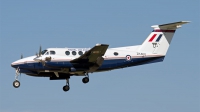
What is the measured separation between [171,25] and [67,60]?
10.0 m

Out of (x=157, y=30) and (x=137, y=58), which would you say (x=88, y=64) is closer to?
(x=137, y=58)

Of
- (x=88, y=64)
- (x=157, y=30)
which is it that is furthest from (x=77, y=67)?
(x=157, y=30)

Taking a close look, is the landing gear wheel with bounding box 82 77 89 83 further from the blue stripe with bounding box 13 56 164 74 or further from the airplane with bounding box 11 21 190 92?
the blue stripe with bounding box 13 56 164 74

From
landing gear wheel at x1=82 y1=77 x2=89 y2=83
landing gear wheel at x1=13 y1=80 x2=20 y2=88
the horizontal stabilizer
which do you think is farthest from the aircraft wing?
the horizontal stabilizer

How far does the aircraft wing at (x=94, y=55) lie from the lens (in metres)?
38.6

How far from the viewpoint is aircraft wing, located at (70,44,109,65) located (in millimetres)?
38562

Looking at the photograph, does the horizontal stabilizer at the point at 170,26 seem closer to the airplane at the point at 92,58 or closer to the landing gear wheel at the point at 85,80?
the airplane at the point at 92,58

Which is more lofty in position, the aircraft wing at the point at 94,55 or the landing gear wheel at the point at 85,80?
the aircraft wing at the point at 94,55

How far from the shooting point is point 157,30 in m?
44.0

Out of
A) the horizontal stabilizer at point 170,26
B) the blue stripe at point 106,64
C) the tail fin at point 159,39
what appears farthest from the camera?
the tail fin at point 159,39

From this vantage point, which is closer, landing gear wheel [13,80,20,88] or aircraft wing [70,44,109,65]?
aircraft wing [70,44,109,65]

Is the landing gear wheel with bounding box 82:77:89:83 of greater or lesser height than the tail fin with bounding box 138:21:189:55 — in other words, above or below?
below

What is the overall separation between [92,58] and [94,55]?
18.9 inches

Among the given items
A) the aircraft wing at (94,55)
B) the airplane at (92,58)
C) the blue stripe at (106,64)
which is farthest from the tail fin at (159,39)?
the aircraft wing at (94,55)
